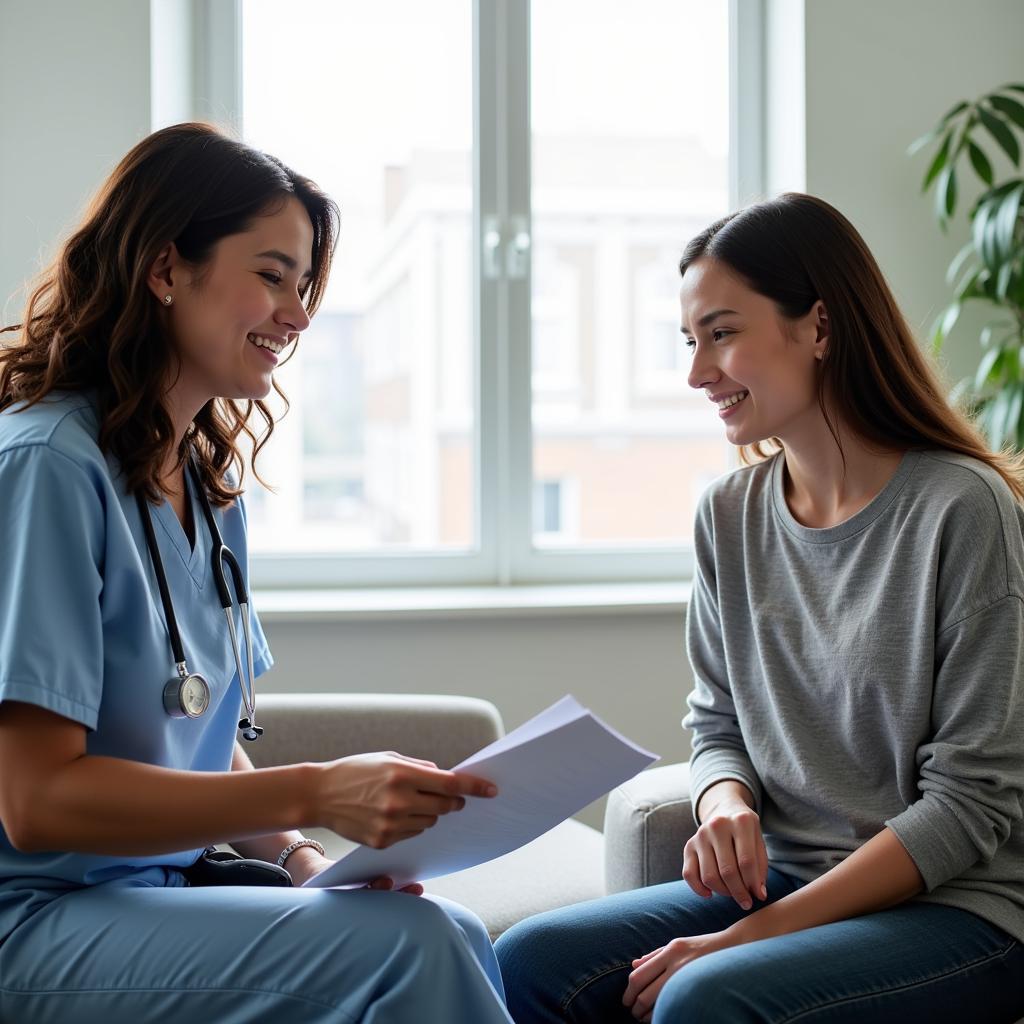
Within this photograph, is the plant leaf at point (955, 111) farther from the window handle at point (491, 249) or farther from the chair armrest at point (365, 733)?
the chair armrest at point (365, 733)

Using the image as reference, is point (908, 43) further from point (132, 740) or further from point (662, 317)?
point (132, 740)

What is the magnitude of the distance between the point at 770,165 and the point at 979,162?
0.51 metres

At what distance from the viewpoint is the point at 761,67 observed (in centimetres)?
282

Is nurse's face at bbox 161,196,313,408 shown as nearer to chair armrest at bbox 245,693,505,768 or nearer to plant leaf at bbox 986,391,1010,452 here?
chair armrest at bbox 245,693,505,768

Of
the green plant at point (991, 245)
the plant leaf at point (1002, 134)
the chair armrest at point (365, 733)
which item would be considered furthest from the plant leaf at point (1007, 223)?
the chair armrest at point (365, 733)

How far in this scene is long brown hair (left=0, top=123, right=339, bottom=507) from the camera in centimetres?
116

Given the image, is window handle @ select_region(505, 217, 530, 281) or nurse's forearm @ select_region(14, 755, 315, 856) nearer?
nurse's forearm @ select_region(14, 755, 315, 856)

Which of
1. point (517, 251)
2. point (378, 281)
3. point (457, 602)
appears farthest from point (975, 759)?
→ point (378, 281)

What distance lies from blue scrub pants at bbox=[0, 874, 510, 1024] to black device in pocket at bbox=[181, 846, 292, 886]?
8.5 inches

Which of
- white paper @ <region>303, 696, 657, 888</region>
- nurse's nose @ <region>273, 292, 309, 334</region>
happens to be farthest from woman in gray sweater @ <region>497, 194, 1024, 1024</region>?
nurse's nose @ <region>273, 292, 309, 334</region>

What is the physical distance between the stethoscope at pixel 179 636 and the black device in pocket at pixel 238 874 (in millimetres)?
138

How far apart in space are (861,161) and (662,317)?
22.6 inches

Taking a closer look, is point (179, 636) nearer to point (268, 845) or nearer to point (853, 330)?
point (268, 845)

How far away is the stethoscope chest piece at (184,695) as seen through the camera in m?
1.13
